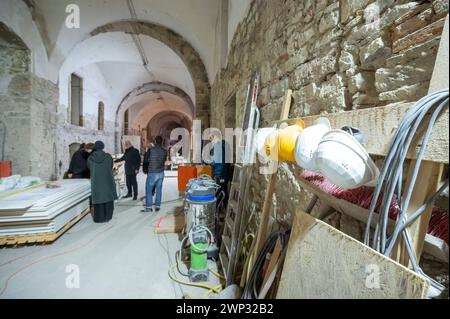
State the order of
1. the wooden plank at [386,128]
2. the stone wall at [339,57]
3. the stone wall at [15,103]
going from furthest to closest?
1. the stone wall at [15,103]
2. the stone wall at [339,57]
3. the wooden plank at [386,128]

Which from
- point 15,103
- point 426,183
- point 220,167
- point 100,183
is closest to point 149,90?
point 15,103

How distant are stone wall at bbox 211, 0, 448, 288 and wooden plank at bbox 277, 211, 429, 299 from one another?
0.24 meters

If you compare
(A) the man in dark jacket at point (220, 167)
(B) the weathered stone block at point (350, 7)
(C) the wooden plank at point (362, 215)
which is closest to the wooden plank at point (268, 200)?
(C) the wooden plank at point (362, 215)

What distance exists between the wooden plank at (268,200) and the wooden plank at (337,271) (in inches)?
20.7

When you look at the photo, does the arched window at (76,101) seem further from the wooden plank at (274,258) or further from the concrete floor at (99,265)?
the wooden plank at (274,258)

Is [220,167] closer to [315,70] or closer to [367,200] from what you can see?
[315,70]

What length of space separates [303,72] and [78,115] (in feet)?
31.1

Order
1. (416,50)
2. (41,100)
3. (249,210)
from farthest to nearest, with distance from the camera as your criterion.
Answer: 1. (41,100)
2. (249,210)
3. (416,50)

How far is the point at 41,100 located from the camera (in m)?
5.12

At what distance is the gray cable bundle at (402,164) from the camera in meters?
0.63

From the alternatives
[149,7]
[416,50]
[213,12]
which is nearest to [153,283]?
[416,50]

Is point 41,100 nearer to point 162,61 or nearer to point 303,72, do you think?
point 162,61

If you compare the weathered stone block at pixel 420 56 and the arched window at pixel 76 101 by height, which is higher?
the arched window at pixel 76 101

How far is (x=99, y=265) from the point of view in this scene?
8.88ft
